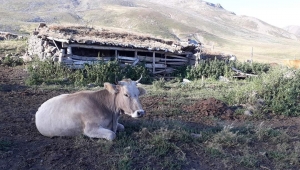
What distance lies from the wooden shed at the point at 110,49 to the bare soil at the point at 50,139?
5974 millimetres

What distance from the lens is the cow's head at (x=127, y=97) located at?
20.1ft

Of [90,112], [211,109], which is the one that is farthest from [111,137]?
[211,109]

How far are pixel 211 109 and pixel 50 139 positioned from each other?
473 cm

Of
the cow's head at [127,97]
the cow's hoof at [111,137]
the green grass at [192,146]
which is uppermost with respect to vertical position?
the cow's head at [127,97]

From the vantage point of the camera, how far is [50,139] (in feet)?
20.5

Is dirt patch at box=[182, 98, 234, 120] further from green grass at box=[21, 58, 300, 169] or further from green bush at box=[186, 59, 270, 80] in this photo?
green bush at box=[186, 59, 270, 80]

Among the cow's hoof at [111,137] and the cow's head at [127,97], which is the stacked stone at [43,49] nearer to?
the cow's head at [127,97]

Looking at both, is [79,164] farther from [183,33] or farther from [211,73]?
[183,33]

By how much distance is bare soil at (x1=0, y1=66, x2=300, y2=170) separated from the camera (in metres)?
5.39

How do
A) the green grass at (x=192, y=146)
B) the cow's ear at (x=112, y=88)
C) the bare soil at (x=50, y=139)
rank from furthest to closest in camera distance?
the cow's ear at (x=112, y=88)
the green grass at (x=192, y=146)
the bare soil at (x=50, y=139)

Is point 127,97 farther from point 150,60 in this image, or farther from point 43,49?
point 43,49

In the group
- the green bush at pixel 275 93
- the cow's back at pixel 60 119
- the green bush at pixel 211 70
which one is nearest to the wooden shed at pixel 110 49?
the green bush at pixel 211 70

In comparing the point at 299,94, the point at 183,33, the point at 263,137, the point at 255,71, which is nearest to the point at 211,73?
the point at 255,71

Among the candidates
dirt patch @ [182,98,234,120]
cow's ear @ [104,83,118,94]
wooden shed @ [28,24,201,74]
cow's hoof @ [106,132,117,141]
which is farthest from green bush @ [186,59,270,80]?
cow's hoof @ [106,132,117,141]
